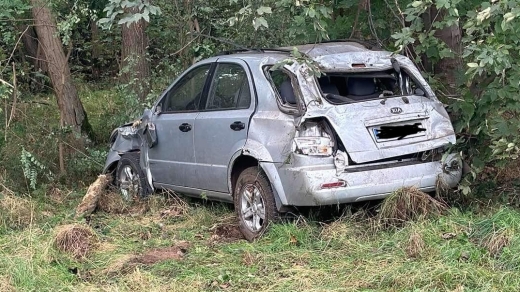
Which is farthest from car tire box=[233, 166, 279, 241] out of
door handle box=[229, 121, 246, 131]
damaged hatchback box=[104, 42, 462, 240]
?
door handle box=[229, 121, 246, 131]

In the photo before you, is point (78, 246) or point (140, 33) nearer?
point (78, 246)

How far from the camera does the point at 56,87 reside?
32.8ft

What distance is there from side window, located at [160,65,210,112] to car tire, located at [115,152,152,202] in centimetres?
85

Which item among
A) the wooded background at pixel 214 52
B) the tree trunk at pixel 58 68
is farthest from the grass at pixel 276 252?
the tree trunk at pixel 58 68

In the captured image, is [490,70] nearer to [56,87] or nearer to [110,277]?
[110,277]

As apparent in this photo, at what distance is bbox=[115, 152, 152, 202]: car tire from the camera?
307 inches

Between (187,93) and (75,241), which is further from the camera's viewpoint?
(187,93)

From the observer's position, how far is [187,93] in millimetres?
7168

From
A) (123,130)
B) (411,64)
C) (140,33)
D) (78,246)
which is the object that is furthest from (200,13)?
(78,246)

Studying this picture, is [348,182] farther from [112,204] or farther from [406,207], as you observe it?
[112,204]

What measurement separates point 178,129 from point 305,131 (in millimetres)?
1959

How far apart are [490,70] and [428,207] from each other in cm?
130

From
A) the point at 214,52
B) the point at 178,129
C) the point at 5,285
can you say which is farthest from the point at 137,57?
the point at 5,285

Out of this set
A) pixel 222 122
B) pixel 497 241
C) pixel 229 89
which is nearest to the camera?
pixel 497 241
